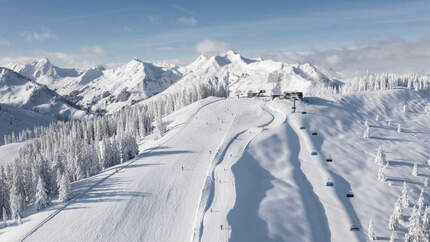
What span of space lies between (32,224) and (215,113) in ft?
298

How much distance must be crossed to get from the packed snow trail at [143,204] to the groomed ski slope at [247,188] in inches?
7.1

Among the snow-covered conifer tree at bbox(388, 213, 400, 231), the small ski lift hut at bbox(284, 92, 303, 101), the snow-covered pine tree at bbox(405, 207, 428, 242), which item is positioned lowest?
the snow-covered conifer tree at bbox(388, 213, 400, 231)

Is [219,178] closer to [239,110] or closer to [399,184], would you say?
→ [399,184]

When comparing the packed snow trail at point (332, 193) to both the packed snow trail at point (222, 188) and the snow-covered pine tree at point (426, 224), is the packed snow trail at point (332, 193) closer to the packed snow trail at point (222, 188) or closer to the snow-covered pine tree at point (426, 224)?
the snow-covered pine tree at point (426, 224)

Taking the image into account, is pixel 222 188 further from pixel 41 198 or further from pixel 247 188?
pixel 41 198

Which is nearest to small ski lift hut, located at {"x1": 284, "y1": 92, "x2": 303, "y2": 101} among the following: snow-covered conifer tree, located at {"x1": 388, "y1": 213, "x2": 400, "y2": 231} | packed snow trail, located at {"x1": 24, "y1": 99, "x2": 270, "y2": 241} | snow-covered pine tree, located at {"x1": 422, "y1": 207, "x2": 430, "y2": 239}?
packed snow trail, located at {"x1": 24, "y1": 99, "x2": 270, "y2": 241}

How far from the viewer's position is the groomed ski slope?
133 ft

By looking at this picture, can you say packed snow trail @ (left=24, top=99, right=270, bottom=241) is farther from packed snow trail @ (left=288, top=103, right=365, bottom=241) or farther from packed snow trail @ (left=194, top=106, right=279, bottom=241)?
packed snow trail @ (left=288, top=103, right=365, bottom=241)

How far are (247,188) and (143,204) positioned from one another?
20.0 metres

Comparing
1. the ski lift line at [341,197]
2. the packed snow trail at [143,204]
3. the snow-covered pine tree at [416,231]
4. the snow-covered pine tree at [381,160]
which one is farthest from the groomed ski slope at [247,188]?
the snow-covered pine tree at [416,231]

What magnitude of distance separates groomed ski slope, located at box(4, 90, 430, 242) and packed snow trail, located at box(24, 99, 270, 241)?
181mm

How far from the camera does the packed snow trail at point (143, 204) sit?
38.9 meters

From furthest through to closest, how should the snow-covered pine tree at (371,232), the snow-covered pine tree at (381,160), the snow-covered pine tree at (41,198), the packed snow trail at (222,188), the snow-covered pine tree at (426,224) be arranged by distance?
the snow-covered pine tree at (381,160), the snow-covered pine tree at (41,198), the snow-covered pine tree at (371,232), the snow-covered pine tree at (426,224), the packed snow trail at (222,188)

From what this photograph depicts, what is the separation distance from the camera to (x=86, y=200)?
49969 millimetres
